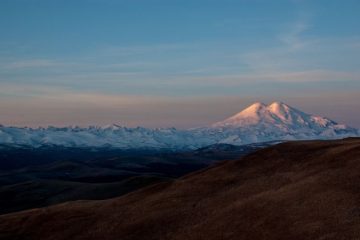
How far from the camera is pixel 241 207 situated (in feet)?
172

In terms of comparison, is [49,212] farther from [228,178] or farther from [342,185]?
[342,185]

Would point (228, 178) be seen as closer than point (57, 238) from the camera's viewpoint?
No

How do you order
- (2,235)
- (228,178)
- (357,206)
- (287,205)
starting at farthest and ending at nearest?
(228,178) < (2,235) < (287,205) < (357,206)

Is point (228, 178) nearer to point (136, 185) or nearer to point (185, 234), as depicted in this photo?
point (185, 234)

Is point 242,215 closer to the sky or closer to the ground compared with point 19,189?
closer to the sky

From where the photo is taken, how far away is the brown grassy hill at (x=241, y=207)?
145 feet

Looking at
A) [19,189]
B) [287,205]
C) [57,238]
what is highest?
[287,205]

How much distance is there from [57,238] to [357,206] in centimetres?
3090

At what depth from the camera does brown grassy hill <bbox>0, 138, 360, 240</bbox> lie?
44344 mm

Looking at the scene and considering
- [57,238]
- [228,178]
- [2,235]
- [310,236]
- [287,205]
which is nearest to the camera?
[310,236]

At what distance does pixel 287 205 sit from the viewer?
1927 inches

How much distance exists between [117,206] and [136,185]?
82493 millimetres

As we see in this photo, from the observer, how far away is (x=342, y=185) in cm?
5044

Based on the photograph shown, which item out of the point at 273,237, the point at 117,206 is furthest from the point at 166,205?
the point at 273,237
